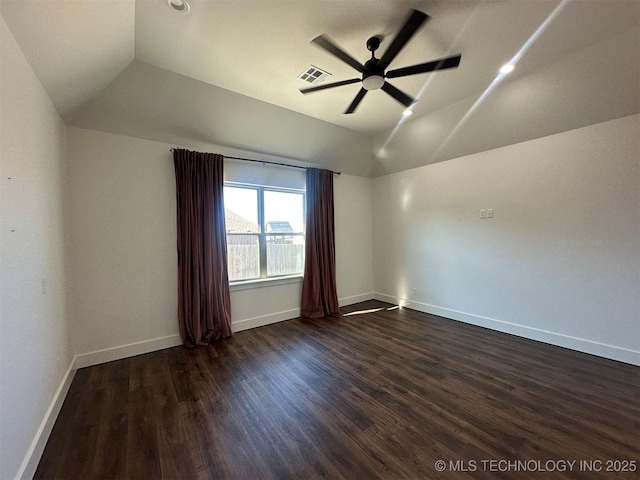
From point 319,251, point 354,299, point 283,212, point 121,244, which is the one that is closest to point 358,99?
point 283,212

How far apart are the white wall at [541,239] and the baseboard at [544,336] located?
0.03 ft

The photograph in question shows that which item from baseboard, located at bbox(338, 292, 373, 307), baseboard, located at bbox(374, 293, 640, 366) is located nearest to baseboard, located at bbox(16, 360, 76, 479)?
baseboard, located at bbox(338, 292, 373, 307)

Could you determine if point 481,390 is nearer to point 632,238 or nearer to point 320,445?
point 320,445

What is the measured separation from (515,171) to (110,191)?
5.01 meters

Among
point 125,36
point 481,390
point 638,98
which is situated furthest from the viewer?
point 638,98

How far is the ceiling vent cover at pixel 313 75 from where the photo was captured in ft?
8.25

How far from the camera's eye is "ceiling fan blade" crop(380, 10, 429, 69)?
4.99 feet

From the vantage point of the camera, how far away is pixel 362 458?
1.52 metres

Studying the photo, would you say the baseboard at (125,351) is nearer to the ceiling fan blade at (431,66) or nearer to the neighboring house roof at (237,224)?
the neighboring house roof at (237,224)

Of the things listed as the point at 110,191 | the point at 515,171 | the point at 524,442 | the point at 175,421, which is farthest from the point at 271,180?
the point at 524,442

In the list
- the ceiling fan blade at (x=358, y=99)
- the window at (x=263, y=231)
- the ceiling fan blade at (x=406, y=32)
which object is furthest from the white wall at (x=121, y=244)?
the ceiling fan blade at (x=406, y=32)

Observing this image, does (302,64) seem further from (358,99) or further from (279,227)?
(279,227)

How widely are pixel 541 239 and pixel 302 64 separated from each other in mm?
3481

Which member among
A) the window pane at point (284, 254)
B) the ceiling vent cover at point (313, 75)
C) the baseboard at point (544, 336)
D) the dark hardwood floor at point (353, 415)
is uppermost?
the ceiling vent cover at point (313, 75)
